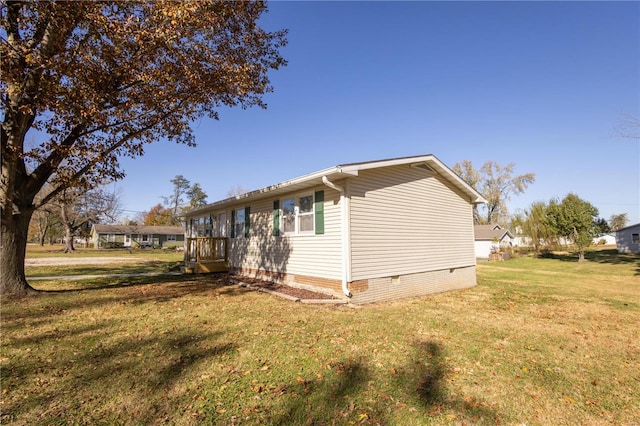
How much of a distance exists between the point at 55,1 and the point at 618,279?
22078 millimetres

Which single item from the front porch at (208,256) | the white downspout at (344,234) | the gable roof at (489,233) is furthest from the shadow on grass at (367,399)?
the gable roof at (489,233)

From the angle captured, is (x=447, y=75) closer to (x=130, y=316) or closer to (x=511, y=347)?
(x=511, y=347)

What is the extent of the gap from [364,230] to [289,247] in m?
2.83

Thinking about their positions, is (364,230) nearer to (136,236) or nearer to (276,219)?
(276,219)

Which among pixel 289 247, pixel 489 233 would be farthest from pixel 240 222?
pixel 489 233

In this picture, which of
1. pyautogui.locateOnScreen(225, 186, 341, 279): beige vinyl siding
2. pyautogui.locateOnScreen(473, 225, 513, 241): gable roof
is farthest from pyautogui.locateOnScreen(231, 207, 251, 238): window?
pyautogui.locateOnScreen(473, 225, 513, 241): gable roof

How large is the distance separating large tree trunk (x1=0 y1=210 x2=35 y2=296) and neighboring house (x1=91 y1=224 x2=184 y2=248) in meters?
43.4

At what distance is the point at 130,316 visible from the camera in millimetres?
6297

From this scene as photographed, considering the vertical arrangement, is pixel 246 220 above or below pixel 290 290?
above

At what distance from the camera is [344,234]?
775 cm

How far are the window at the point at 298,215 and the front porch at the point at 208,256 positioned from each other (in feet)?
16.6

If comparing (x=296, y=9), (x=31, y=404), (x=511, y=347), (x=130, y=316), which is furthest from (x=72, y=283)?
(x=511, y=347)

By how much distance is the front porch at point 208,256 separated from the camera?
44.5 ft

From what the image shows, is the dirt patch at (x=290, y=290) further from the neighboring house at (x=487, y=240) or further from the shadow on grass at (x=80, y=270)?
the neighboring house at (x=487, y=240)
